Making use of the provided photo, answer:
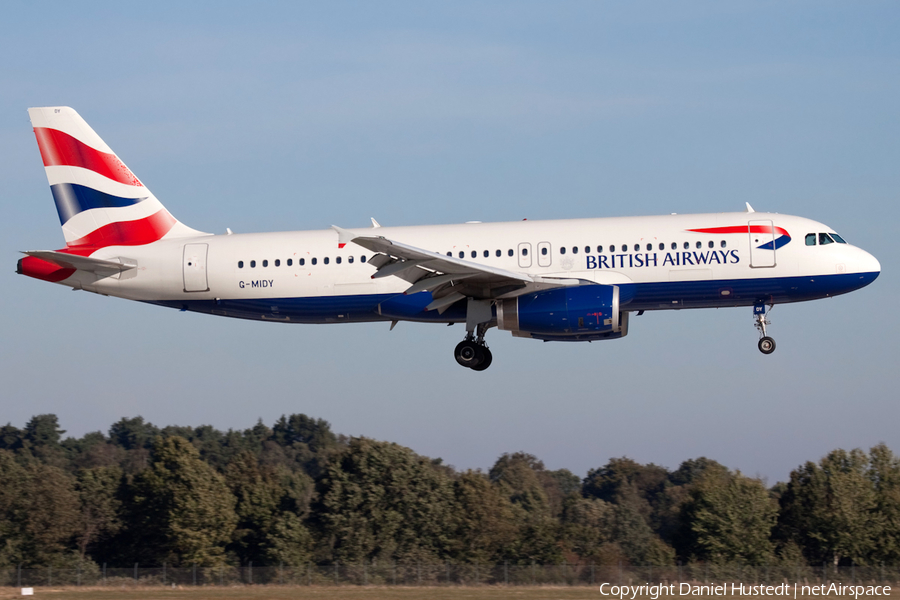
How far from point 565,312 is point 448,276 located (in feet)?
12.9

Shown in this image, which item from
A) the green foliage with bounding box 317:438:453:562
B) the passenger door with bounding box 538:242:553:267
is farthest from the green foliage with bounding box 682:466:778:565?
the passenger door with bounding box 538:242:553:267

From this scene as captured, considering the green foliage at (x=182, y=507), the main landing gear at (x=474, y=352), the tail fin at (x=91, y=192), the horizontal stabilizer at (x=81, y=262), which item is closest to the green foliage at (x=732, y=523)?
the green foliage at (x=182, y=507)

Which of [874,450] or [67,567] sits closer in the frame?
[67,567]

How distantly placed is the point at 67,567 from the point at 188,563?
7.87 metres

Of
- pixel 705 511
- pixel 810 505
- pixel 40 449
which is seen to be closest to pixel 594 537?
pixel 705 511

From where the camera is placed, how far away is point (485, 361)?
122ft

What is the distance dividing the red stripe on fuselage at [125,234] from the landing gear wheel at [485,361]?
41.7 ft

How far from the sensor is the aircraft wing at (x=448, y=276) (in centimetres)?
3178

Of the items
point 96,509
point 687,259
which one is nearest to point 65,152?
point 687,259

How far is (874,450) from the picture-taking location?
77.5m

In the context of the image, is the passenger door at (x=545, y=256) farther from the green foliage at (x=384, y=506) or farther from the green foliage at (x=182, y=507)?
the green foliage at (x=182, y=507)

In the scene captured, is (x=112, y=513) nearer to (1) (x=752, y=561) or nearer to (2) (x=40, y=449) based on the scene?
(1) (x=752, y=561)

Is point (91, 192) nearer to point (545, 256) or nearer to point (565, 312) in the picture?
point (545, 256)

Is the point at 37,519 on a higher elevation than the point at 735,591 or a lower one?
higher
